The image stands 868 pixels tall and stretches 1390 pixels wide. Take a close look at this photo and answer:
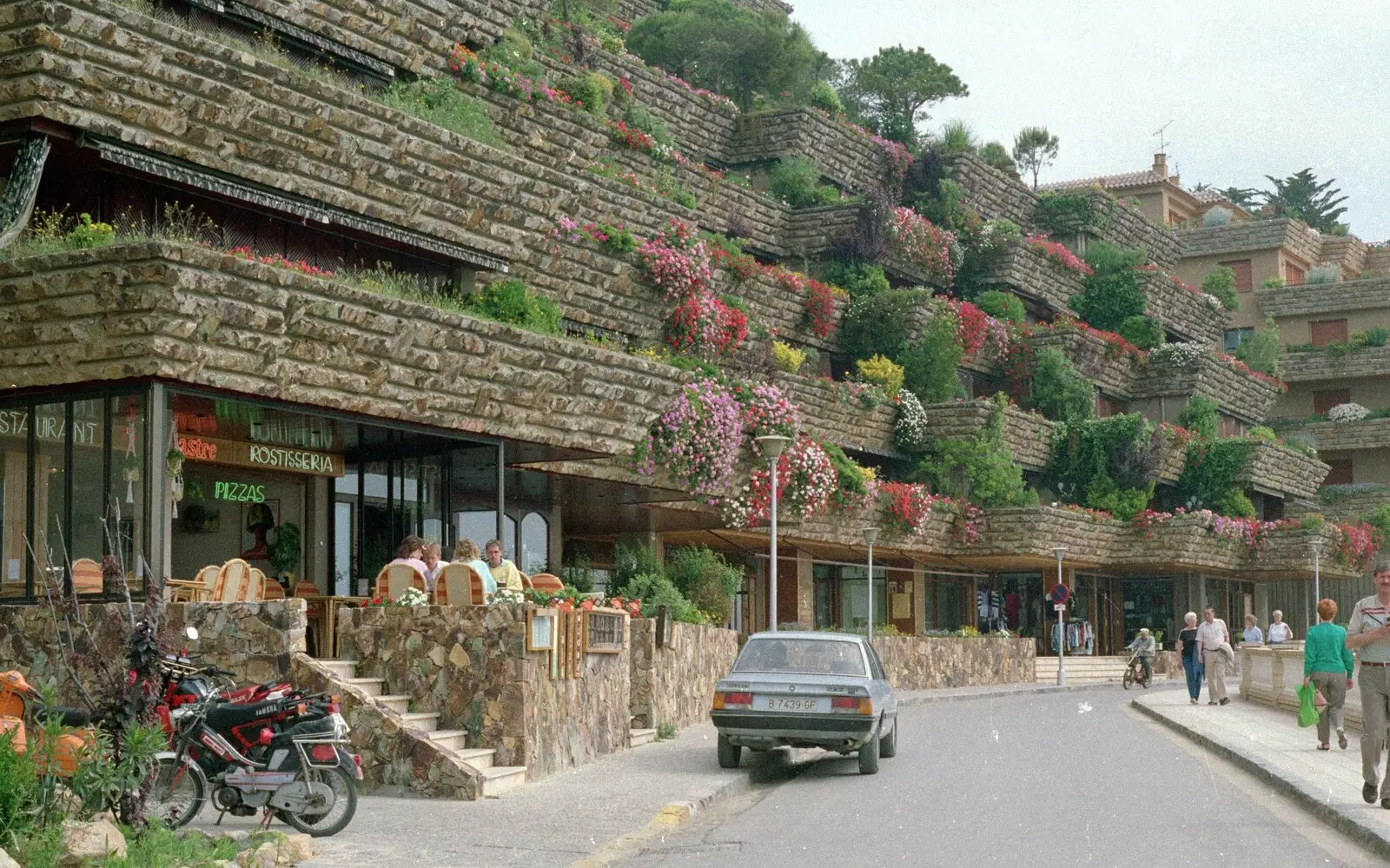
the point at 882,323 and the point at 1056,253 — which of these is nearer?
the point at 882,323

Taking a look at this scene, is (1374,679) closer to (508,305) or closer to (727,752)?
(727,752)

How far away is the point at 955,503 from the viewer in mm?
49562

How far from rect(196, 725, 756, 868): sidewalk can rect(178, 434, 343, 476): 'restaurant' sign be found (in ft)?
21.0

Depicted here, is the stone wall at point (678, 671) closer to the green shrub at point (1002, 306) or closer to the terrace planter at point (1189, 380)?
the green shrub at point (1002, 306)

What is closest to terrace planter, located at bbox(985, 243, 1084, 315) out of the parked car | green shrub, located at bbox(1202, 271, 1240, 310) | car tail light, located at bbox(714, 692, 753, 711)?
green shrub, located at bbox(1202, 271, 1240, 310)

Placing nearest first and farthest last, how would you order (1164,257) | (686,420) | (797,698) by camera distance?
(797,698)
(686,420)
(1164,257)

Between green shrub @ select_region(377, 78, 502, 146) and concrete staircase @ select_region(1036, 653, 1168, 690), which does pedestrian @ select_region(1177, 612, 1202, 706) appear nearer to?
concrete staircase @ select_region(1036, 653, 1168, 690)

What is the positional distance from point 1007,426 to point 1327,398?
32.8 m

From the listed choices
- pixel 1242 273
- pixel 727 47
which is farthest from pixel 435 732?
pixel 1242 273

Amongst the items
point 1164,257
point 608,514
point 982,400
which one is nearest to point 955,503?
point 982,400

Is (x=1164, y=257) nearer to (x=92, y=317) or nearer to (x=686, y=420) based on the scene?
(x=686, y=420)

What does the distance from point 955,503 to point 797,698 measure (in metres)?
32.6

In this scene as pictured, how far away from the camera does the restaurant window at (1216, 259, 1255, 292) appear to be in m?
81.4

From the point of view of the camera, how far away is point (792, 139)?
53.4 m
